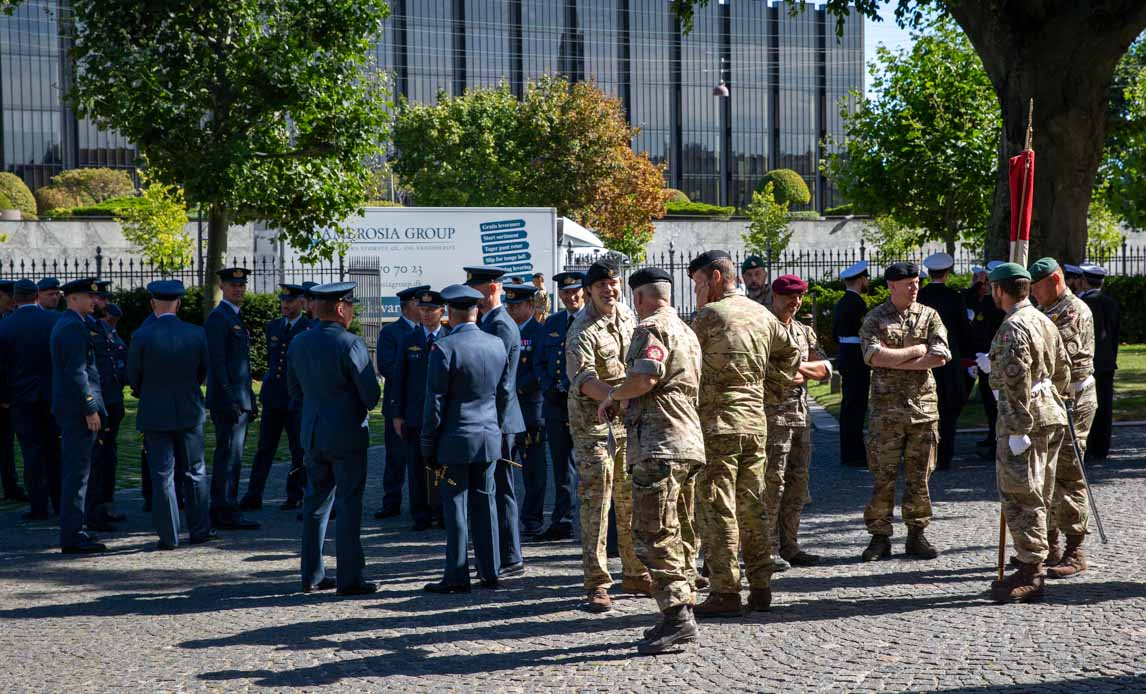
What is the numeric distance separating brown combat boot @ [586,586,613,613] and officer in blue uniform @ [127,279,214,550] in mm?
3571

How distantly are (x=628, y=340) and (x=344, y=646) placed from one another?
7.55 ft

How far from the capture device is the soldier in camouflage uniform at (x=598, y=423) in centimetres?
665

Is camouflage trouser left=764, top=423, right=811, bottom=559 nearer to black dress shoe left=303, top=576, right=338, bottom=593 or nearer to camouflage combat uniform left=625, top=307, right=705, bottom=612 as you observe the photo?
camouflage combat uniform left=625, top=307, right=705, bottom=612

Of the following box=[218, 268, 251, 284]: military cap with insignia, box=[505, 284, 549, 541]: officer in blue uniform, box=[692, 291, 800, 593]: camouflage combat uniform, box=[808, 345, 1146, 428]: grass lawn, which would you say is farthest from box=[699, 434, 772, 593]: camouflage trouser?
box=[808, 345, 1146, 428]: grass lawn

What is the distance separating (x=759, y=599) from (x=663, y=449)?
128 centimetres

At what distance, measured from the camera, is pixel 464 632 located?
6.36 m

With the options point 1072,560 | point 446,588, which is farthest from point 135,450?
point 1072,560

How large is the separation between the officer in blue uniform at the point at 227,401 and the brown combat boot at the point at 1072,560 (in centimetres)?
593

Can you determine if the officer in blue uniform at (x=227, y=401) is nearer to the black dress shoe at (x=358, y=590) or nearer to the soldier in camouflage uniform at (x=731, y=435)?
the black dress shoe at (x=358, y=590)

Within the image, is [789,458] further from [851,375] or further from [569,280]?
[851,375]

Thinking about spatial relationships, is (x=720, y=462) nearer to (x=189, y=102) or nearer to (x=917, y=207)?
(x=189, y=102)

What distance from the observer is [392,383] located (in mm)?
9523

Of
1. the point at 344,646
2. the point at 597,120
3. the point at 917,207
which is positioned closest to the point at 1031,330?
the point at 344,646

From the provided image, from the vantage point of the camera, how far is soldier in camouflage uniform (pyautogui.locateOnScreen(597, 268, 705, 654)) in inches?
230
